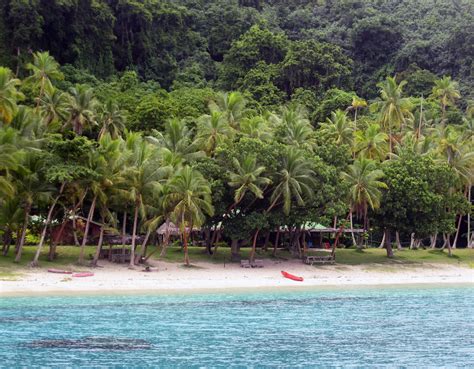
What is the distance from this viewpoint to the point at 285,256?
57.8m

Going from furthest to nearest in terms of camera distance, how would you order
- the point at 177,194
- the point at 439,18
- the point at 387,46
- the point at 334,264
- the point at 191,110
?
the point at 439,18, the point at 387,46, the point at 191,110, the point at 334,264, the point at 177,194

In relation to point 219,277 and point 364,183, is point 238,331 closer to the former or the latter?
point 219,277

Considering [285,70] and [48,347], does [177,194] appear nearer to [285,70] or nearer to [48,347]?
[48,347]

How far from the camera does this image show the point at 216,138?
181 ft

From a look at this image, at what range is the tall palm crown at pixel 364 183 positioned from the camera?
53.9 meters

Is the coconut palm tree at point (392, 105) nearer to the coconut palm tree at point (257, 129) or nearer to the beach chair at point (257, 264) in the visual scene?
the coconut palm tree at point (257, 129)

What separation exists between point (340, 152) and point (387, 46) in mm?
56636

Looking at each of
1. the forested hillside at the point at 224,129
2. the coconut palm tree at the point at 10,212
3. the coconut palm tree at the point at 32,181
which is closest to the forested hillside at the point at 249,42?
the forested hillside at the point at 224,129

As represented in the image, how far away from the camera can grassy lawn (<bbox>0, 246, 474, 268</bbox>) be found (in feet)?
156

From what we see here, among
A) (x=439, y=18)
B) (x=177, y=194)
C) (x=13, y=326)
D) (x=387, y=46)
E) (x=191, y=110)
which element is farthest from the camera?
(x=439, y=18)

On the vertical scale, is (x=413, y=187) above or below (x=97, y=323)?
above

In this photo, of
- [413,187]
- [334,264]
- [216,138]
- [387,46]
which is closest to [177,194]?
[216,138]

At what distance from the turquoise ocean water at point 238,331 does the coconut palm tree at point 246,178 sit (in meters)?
8.94

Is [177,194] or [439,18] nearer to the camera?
[177,194]
